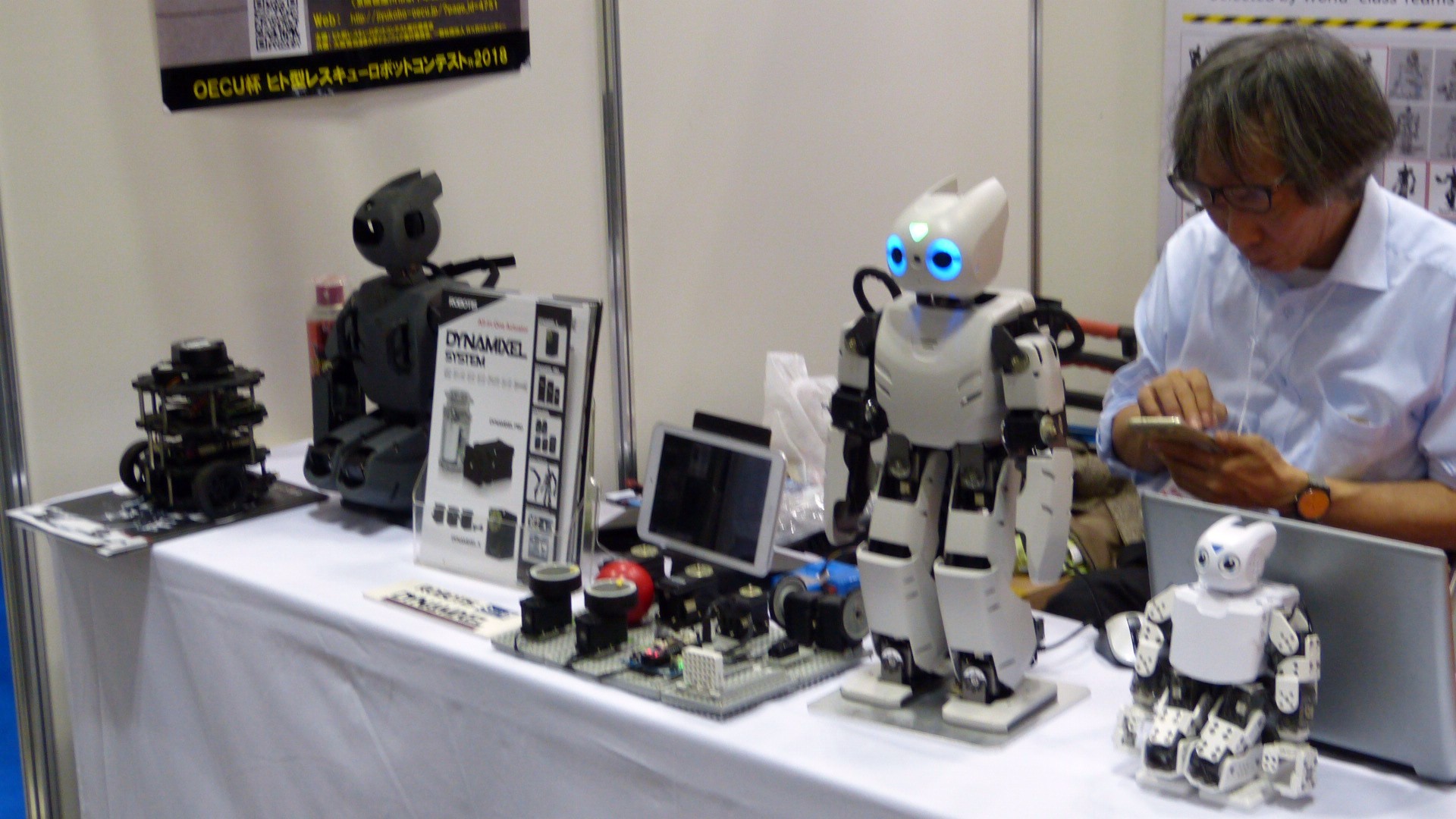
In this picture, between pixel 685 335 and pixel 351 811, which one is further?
pixel 685 335

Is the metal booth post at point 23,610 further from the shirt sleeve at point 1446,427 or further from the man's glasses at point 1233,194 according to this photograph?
the shirt sleeve at point 1446,427

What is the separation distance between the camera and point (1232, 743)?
1.00 meters

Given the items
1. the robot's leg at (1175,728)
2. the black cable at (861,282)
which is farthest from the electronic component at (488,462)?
the robot's leg at (1175,728)

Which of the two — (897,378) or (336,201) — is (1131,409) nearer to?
(897,378)

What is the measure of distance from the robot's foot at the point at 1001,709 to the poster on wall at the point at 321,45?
1422 millimetres

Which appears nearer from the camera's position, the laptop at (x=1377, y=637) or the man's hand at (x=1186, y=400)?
the laptop at (x=1377, y=637)

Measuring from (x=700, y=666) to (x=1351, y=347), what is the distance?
0.82 metres

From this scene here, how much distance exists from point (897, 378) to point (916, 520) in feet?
0.43

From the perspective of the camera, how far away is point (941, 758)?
112 cm

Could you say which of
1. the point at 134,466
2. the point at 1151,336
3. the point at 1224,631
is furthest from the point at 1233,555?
the point at 134,466

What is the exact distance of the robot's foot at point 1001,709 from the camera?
1.16 metres

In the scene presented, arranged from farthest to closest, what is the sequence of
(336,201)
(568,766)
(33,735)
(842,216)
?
(842,216)
(336,201)
(33,735)
(568,766)

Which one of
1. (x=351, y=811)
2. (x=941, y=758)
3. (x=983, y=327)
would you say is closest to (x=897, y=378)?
(x=983, y=327)

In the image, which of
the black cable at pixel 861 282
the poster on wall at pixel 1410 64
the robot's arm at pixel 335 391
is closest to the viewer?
the black cable at pixel 861 282
